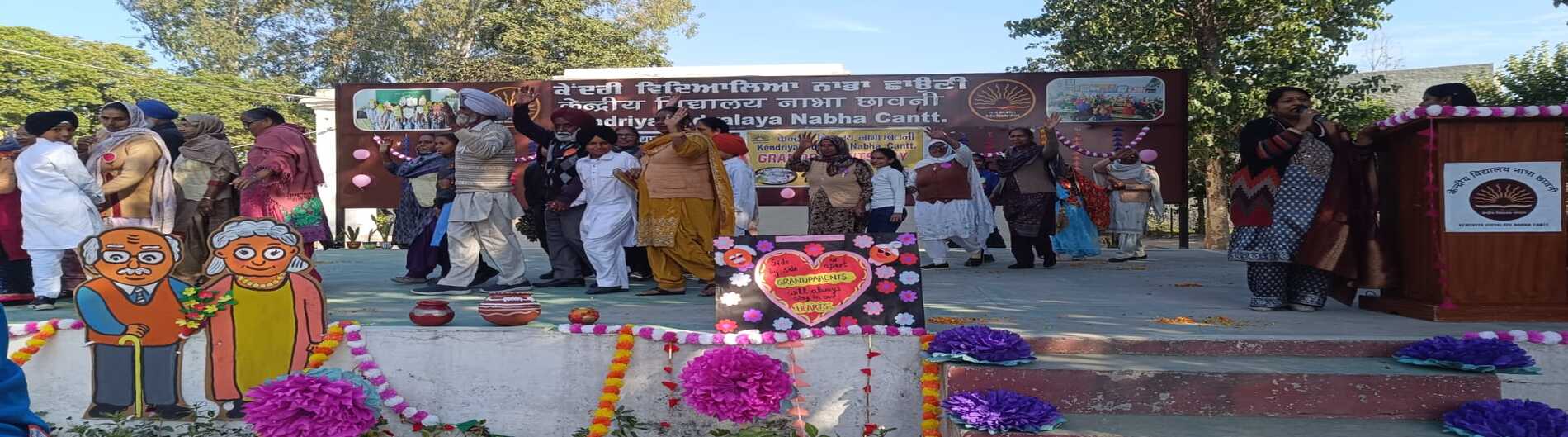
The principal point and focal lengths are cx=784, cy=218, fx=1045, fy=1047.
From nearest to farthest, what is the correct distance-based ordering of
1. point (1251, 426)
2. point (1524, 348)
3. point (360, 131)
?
point (1251, 426)
point (1524, 348)
point (360, 131)

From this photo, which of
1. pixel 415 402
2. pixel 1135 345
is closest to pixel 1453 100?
pixel 1135 345

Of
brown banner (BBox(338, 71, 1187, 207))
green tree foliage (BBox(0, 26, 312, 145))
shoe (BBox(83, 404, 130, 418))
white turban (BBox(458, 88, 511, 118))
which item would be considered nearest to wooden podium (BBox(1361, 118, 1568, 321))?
white turban (BBox(458, 88, 511, 118))

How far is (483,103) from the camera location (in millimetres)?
6574

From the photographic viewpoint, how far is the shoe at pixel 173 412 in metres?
4.54

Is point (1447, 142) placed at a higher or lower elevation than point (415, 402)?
higher

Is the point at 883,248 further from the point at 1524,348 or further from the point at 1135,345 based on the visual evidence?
the point at 1524,348

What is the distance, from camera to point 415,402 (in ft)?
14.9

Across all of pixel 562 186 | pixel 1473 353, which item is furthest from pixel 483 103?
pixel 1473 353

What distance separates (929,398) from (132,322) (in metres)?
3.43

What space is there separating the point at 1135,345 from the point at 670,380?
6.38 ft

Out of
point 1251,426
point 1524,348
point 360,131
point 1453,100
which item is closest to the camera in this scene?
point 1251,426

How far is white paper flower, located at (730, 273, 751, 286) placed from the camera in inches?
183

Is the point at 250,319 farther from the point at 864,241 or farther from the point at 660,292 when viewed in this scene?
the point at 864,241

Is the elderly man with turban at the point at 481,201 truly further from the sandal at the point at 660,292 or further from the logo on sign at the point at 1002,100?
the logo on sign at the point at 1002,100
